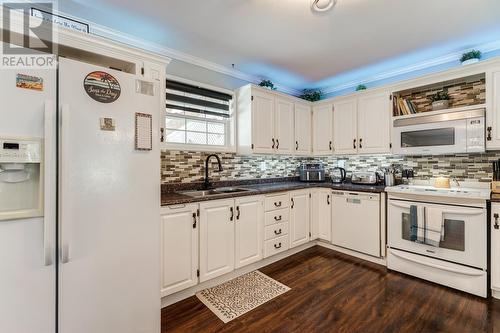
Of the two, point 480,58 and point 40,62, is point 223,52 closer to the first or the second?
point 40,62

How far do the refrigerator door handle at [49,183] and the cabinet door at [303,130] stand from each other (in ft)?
9.86

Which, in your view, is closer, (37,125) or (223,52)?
(37,125)

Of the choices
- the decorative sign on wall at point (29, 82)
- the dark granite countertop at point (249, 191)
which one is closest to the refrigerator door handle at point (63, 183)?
the decorative sign on wall at point (29, 82)

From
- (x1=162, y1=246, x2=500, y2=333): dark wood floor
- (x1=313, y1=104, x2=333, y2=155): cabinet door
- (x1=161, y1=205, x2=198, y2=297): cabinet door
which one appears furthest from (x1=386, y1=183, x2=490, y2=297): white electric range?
(x1=161, y1=205, x2=198, y2=297): cabinet door

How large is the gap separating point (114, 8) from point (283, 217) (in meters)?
2.78

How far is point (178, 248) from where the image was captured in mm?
2027

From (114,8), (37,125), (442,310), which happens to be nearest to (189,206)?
(37,125)

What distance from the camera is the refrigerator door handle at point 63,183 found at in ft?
3.97

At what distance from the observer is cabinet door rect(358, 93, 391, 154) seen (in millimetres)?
3102

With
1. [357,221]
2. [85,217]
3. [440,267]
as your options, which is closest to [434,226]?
[440,267]

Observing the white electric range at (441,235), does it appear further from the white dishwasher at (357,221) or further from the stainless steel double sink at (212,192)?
the stainless steel double sink at (212,192)

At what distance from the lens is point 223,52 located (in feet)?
9.10

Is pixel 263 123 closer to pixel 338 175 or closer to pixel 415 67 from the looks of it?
pixel 338 175

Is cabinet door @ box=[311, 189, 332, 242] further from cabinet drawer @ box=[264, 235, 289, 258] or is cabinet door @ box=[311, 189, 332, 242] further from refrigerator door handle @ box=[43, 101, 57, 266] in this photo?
refrigerator door handle @ box=[43, 101, 57, 266]
